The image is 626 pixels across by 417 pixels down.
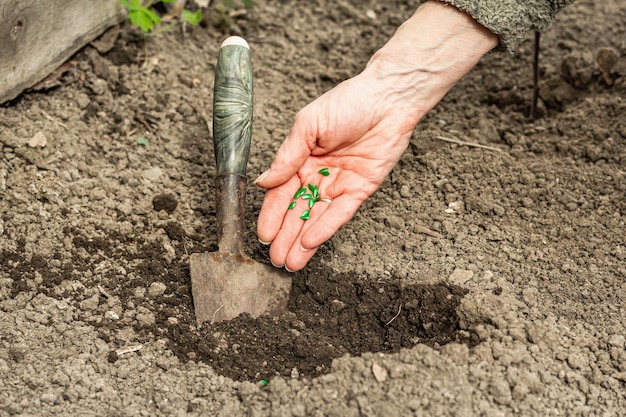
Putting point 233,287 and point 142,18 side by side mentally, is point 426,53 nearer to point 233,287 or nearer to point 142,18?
point 233,287

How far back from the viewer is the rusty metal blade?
2.52 m

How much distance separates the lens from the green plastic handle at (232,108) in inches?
101

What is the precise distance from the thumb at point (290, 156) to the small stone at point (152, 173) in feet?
2.12

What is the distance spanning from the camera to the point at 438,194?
294 centimetres

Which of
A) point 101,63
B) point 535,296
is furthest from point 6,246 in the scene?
point 535,296

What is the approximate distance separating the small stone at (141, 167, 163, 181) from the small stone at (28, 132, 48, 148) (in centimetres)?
39

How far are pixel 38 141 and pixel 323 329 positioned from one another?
134cm

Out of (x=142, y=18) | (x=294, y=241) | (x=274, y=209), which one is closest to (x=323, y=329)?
(x=294, y=241)

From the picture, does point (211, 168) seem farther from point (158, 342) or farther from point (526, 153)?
point (526, 153)

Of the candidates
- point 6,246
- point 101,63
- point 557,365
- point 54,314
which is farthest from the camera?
point 101,63

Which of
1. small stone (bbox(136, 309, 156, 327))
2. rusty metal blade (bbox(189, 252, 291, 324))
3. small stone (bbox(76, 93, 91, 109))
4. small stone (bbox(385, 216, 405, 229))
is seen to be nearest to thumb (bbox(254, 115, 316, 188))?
rusty metal blade (bbox(189, 252, 291, 324))

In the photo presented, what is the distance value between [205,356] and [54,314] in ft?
1.69

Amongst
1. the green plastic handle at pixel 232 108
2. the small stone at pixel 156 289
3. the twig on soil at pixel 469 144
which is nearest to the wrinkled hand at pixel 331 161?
the green plastic handle at pixel 232 108

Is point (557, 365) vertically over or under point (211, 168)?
over
